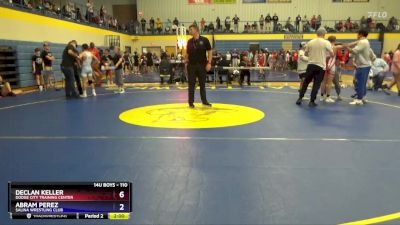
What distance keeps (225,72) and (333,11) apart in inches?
851

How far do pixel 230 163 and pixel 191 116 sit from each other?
298cm

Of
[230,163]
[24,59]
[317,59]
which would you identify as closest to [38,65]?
[24,59]

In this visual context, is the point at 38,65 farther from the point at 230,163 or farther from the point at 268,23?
the point at 268,23

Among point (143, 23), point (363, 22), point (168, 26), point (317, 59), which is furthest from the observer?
point (168, 26)

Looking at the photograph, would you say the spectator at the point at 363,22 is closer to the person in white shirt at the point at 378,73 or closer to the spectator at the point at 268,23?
the spectator at the point at 268,23

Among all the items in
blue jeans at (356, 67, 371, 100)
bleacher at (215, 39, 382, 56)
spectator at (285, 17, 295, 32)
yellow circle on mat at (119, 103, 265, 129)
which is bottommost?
yellow circle on mat at (119, 103, 265, 129)

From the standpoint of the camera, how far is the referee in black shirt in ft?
25.8

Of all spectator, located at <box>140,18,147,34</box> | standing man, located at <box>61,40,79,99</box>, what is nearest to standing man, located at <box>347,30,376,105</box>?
standing man, located at <box>61,40,79,99</box>

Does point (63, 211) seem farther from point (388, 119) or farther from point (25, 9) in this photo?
point (25, 9)

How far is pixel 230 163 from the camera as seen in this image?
405cm

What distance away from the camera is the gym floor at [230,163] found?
2887 millimetres

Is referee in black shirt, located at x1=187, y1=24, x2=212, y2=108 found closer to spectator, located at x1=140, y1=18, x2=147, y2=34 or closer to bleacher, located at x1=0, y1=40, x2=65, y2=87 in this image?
bleacher, located at x1=0, y1=40, x2=65, y2=87
